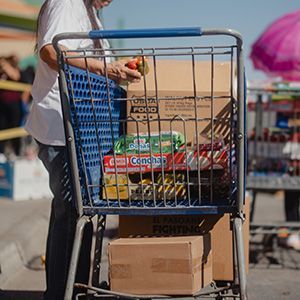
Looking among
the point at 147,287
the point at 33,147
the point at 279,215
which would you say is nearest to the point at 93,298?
the point at 147,287

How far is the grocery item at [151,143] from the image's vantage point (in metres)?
3.67

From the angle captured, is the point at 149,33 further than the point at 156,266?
No

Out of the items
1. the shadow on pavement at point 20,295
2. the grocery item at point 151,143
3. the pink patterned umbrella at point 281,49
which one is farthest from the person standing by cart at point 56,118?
the pink patterned umbrella at point 281,49

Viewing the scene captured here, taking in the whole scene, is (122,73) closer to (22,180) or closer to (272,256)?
(272,256)

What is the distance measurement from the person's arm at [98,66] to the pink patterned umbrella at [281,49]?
4382mm

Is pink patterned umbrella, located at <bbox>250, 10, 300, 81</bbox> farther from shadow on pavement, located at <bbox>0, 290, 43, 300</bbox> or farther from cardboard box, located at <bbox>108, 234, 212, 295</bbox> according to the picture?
cardboard box, located at <bbox>108, 234, 212, 295</bbox>

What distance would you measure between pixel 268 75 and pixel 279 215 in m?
2.93

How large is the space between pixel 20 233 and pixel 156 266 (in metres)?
3.68

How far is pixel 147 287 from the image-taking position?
12.0ft

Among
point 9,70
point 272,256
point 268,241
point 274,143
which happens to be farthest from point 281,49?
point 9,70

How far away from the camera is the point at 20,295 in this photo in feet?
17.1

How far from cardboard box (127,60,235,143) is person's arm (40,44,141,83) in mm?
98

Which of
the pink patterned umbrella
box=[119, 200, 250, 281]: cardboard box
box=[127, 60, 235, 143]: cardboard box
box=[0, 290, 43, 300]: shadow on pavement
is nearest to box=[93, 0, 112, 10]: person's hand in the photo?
box=[127, 60, 235, 143]: cardboard box

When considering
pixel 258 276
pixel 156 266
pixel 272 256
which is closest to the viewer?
pixel 156 266
